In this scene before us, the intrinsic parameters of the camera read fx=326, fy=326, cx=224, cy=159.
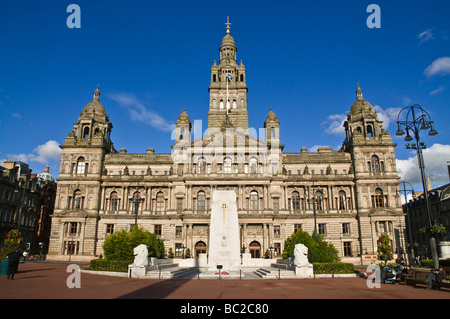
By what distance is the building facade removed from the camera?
A: 5491 centimetres

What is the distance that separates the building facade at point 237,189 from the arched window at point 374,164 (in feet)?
0.55

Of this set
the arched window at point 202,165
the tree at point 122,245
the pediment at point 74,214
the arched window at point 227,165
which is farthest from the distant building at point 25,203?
the arched window at point 227,165

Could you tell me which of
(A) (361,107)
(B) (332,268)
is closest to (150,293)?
(B) (332,268)

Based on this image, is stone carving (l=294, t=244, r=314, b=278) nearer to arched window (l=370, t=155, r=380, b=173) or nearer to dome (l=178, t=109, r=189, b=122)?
arched window (l=370, t=155, r=380, b=173)

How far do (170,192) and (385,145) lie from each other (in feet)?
130

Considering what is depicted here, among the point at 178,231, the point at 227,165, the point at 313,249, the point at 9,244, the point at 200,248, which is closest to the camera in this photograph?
the point at 9,244

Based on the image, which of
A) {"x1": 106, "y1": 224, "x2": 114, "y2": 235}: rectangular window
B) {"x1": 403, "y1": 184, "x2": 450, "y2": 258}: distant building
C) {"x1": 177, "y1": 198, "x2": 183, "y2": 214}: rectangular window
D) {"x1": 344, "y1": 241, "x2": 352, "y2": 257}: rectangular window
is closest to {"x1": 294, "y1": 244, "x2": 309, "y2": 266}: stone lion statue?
{"x1": 344, "y1": 241, "x2": 352, "y2": 257}: rectangular window

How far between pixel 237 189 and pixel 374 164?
Answer: 25254mm

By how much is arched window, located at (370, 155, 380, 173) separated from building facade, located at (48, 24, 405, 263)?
168 mm

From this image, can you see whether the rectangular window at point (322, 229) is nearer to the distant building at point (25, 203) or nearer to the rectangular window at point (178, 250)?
the rectangular window at point (178, 250)

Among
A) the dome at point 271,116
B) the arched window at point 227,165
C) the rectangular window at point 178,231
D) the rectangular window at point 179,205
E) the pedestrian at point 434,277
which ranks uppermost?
the dome at point 271,116

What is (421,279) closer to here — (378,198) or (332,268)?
(332,268)

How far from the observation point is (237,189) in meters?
56.8

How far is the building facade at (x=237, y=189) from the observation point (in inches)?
2162
